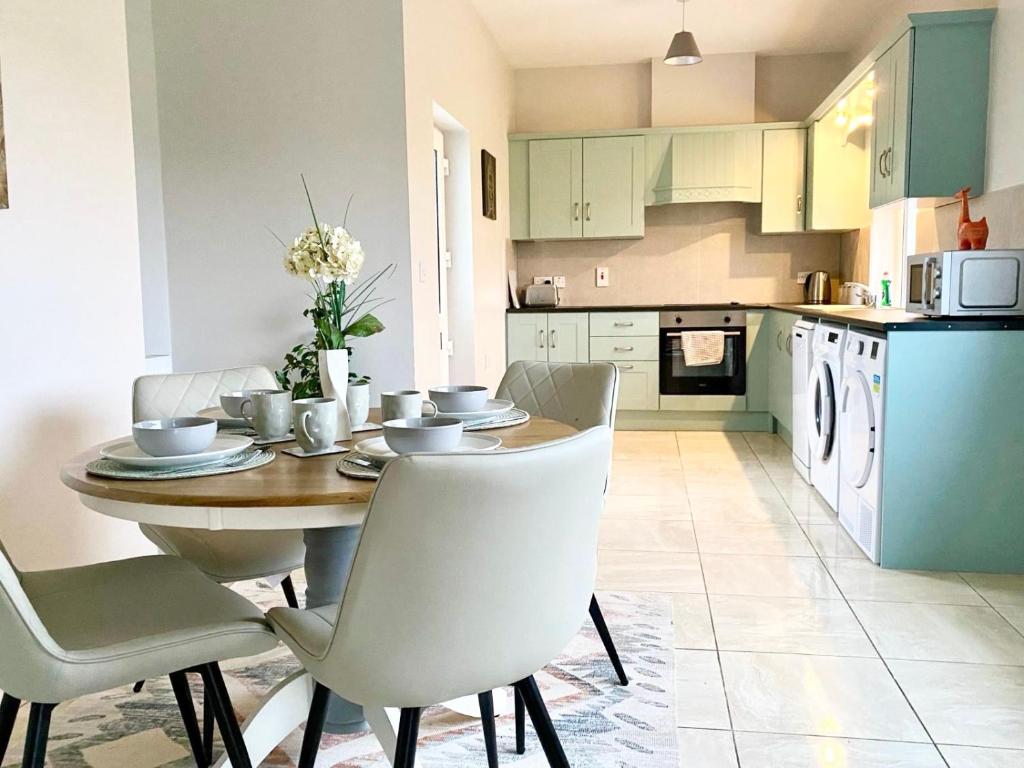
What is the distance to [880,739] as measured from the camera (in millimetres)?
1938

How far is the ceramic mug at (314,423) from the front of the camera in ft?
5.34

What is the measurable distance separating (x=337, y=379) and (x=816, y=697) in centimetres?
142

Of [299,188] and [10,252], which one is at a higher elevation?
[299,188]

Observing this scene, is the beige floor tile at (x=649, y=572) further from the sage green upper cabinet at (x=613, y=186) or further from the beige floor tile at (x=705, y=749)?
the sage green upper cabinet at (x=613, y=186)

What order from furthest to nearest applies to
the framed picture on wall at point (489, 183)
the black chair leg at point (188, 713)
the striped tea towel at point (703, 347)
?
the striped tea towel at point (703, 347), the framed picture on wall at point (489, 183), the black chair leg at point (188, 713)

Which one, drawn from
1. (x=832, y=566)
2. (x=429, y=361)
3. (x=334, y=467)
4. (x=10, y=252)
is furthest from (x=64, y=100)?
(x=832, y=566)

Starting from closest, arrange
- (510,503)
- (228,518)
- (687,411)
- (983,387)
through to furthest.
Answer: (510,503) → (228,518) → (983,387) → (687,411)

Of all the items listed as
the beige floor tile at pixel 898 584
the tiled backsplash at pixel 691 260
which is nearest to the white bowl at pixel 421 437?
the beige floor tile at pixel 898 584

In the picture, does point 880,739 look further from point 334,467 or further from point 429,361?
point 429,361

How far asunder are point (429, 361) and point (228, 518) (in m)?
2.81

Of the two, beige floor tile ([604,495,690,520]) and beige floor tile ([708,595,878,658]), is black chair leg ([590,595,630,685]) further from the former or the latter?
beige floor tile ([604,495,690,520])

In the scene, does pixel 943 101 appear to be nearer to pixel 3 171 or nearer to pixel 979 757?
pixel 979 757

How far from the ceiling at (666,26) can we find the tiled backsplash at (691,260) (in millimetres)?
1170

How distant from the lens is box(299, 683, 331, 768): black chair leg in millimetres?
1455
